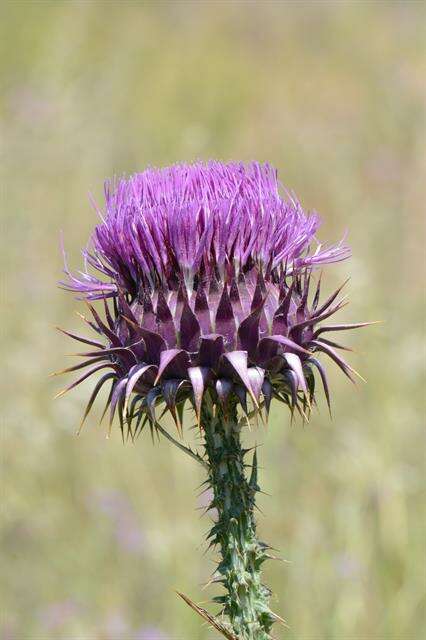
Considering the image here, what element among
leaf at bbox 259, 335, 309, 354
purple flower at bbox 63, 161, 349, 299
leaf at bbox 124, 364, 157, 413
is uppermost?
purple flower at bbox 63, 161, 349, 299

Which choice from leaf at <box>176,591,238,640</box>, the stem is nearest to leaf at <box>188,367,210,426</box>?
the stem

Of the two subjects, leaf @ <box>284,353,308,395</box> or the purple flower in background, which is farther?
the purple flower in background

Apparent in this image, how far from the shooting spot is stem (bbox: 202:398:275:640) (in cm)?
244

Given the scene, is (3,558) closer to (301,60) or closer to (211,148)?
(211,148)

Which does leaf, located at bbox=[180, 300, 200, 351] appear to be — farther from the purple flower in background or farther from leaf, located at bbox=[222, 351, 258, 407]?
the purple flower in background

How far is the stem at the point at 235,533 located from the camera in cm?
244

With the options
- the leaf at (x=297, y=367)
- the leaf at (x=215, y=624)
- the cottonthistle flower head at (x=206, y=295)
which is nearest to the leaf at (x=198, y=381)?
the cottonthistle flower head at (x=206, y=295)

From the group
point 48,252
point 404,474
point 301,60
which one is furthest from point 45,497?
point 301,60

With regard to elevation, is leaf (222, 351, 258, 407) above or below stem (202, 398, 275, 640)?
above

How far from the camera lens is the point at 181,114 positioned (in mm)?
11523

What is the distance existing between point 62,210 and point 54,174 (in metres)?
0.83

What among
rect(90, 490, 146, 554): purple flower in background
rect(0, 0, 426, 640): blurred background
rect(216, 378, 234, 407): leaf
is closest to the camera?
rect(216, 378, 234, 407): leaf

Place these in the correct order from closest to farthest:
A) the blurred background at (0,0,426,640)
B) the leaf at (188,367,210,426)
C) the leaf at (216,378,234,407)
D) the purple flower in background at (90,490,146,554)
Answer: the leaf at (188,367,210,426) → the leaf at (216,378,234,407) → the blurred background at (0,0,426,640) → the purple flower in background at (90,490,146,554)

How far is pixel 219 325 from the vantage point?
2.48m
